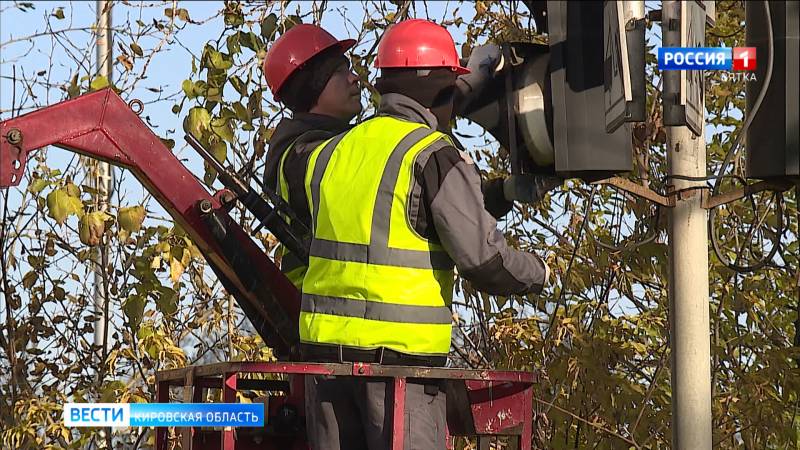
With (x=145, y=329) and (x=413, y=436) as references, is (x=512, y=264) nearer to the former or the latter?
(x=413, y=436)

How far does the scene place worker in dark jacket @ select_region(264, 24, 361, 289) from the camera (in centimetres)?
612

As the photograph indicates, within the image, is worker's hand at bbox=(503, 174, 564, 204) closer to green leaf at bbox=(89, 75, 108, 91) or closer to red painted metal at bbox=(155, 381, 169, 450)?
red painted metal at bbox=(155, 381, 169, 450)

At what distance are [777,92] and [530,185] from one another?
Result: 39.3 inches

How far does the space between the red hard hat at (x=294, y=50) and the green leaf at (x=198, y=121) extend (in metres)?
1.42

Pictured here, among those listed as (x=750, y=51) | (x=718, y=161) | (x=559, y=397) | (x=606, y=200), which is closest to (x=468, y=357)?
(x=559, y=397)

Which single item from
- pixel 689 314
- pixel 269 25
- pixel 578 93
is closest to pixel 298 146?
pixel 578 93

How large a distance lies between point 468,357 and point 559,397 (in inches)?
30.2

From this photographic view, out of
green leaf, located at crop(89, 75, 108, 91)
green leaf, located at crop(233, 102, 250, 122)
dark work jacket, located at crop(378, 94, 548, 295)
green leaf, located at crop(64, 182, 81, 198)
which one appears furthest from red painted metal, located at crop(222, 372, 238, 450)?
green leaf, located at crop(233, 102, 250, 122)

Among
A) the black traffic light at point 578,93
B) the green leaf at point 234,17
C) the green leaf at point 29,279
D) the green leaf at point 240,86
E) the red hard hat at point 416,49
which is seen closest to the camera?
the black traffic light at point 578,93

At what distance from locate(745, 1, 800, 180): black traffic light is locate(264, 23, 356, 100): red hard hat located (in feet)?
6.77

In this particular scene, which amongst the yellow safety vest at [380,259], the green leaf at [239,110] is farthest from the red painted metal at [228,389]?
the green leaf at [239,110]

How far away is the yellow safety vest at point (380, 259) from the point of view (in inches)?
193

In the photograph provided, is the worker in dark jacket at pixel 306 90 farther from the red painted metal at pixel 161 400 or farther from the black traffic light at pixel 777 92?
the black traffic light at pixel 777 92

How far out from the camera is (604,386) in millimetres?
7652
